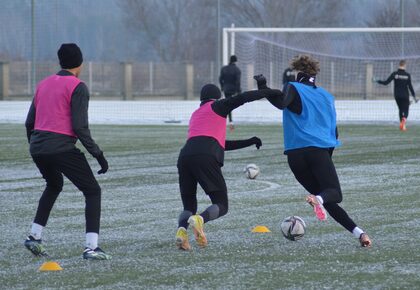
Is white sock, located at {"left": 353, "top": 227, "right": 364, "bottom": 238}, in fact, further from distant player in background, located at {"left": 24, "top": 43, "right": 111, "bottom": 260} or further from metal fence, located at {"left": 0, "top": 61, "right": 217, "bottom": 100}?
metal fence, located at {"left": 0, "top": 61, "right": 217, "bottom": 100}

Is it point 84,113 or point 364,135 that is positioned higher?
point 84,113

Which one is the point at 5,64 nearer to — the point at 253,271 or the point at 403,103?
the point at 403,103

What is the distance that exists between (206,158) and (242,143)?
623 millimetres

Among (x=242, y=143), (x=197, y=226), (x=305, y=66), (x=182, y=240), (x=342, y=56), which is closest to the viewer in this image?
(x=197, y=226)

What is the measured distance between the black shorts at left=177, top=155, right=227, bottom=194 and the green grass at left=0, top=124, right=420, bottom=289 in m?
0.56

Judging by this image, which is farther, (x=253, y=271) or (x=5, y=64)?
(x=5, y=64)

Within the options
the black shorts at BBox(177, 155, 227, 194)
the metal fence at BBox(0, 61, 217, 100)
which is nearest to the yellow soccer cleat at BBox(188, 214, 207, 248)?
the black shorts at BBox(177, 155, 227, 194)

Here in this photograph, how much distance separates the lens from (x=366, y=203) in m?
14.2

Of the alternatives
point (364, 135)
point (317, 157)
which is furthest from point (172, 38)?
point (317, 157)

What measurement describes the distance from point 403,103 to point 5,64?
20.1m

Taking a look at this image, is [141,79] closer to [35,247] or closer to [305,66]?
[305,66]

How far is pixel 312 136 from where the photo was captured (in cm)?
1058

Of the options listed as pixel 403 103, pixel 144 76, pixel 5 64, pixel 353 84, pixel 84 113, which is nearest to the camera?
pixel 84 113

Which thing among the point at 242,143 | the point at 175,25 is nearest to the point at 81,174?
the point at 242,143
